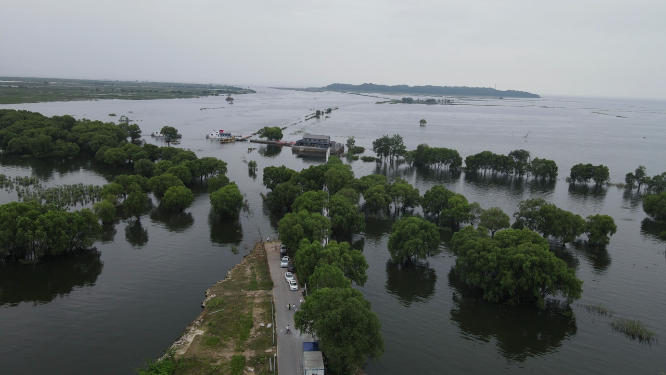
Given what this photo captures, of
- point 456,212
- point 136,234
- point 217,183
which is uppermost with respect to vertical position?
point 217,183

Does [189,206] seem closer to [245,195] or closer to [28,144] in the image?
[245,195]

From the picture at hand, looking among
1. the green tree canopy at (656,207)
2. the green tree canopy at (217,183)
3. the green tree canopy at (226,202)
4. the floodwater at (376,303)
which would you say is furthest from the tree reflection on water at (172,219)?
the green tree canopy at (656,207)

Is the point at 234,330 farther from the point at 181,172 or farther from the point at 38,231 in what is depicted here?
the point at 181,172

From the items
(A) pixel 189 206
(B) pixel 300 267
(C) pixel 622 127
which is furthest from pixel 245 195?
(C) pixel 622 127

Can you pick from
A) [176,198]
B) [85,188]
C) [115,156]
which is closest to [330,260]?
[176,198]

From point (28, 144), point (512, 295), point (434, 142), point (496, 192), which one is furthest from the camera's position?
point (434, 142)

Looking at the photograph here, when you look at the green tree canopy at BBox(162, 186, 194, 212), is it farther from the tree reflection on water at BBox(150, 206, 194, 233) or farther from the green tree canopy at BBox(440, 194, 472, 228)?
the green tree canopy at BBox(440, 194, 472, 228)

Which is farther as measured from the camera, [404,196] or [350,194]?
[404,196]
